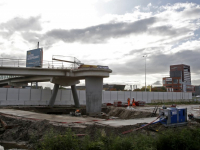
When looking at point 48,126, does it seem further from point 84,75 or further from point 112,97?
point 112,97

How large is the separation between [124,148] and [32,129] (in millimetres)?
9508

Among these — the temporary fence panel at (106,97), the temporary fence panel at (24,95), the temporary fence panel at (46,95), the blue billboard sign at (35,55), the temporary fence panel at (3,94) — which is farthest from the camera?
the temporary fence panel at (106,97)

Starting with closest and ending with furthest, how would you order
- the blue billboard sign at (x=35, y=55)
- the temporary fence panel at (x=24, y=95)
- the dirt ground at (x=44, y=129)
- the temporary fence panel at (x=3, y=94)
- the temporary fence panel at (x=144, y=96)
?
the dirt ground at (x=44, y=129) → the temporary fence panel at (x=3, y=94) → the temporary fence panel at (x=24, y=95) → the blue billboard sign at (x=35, y=55) → the temporary fence panel at (x=144, y=96)

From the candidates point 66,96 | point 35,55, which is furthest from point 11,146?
point 35,55

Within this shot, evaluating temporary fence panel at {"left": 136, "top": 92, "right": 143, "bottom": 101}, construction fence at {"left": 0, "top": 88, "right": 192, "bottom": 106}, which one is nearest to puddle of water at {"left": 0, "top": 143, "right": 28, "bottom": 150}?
construction fence at {"left": 0, "top": 88, "right": 192, "bottom": 106}

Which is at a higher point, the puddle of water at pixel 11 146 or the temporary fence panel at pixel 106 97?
the temporary fence panel at pixel 106 97

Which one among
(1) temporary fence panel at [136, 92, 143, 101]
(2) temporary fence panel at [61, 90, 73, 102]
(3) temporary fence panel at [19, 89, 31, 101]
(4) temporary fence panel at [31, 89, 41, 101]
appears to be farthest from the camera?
(1) temporary fence panel at [136, 92, 143, 101]

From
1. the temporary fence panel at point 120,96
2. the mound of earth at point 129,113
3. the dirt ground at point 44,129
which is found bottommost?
the mound of earth at point 129,113

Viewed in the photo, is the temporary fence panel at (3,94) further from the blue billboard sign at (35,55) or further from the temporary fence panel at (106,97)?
the temporary fence panel at (106,97)

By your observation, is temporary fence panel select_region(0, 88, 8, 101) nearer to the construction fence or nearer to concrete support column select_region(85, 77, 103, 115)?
the construction fence

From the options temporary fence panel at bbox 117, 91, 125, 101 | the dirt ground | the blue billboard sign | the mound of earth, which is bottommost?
the mound of earth

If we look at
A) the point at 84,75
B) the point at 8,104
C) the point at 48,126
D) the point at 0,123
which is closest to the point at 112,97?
the point at 84,75

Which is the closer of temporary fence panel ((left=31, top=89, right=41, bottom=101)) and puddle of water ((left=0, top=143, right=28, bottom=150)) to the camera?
puddle of water ((left=0, top=143, right=28, bottom=150))

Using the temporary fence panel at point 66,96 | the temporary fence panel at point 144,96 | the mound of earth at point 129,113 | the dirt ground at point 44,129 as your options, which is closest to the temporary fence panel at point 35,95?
the temporary fence panel at point 66,96
